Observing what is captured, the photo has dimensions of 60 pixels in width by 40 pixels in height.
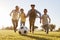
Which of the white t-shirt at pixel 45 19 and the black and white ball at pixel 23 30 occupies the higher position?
the white t-shirt at pixel 45 19

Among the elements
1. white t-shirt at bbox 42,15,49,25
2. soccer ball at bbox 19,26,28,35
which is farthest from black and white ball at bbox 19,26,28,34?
white t-shirt at bbox 42,15,49,25

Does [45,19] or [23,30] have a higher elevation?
[45,19]

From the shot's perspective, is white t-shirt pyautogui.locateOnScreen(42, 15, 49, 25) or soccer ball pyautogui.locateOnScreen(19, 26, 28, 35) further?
white t-shirt pyautogui.locateOnScreen(42, 15, 49, 25)

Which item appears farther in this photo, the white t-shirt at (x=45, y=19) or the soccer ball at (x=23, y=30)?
the white t-shirt at (x=45, y=19)

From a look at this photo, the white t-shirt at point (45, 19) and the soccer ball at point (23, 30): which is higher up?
the white t-shirt at point (45, 19)

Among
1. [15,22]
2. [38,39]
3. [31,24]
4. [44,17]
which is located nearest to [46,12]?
[44,17]

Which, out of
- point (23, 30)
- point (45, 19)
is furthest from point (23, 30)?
point (45, 19)

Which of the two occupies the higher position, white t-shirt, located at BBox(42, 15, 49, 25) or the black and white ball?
white t-shirt, located at BBox(42, 15, 49, 25)

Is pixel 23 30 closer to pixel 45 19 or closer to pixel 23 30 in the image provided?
pixel 23 30

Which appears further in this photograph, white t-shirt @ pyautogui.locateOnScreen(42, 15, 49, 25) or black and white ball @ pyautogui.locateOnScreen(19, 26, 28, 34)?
white t-shirt @ pyautogui.locateOnScreen(42, 15, 49, 25)

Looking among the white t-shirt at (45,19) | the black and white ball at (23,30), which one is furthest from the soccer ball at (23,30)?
the white t-shirt at (45,19)

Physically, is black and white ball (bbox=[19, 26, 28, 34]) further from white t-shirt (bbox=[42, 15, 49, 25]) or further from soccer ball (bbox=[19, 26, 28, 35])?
white t-shirt (bbox=[42, 15, 49, 25])

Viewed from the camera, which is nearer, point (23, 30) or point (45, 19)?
point (23, 30)

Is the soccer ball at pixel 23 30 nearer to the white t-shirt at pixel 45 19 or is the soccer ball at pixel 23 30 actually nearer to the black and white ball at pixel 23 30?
the black and white ball at pixel 23 30
